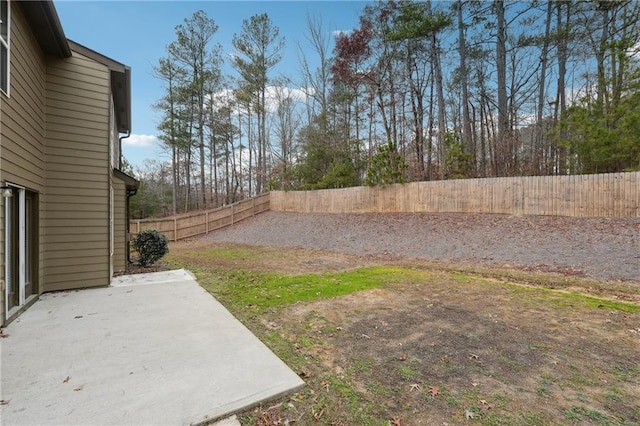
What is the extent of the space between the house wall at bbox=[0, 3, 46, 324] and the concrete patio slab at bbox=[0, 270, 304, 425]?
34.2 inches

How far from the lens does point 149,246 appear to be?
7070 mm

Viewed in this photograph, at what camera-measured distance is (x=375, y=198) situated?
13758 millimetres

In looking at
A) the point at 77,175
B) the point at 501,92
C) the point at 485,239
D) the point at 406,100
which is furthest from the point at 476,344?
the point at 406,100

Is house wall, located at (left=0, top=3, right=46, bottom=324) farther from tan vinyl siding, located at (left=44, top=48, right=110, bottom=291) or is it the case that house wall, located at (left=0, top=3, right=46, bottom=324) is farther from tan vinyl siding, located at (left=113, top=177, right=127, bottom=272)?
tan vinyl siding, located at (left=113, top=177, right=127, bottom=272)

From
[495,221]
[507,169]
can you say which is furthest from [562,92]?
[495,221]

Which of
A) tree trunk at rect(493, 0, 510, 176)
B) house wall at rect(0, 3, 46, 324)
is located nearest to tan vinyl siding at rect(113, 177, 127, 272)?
house wall at rect(0, 3, 46, 324)

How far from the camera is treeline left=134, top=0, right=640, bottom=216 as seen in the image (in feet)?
32.9

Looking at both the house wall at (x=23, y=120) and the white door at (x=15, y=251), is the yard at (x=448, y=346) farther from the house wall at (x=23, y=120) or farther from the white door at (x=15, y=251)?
the house wall at (x=23, y=120)

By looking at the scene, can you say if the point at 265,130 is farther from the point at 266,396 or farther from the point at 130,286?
the point at 266,396

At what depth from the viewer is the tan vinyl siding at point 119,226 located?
6578 millimetres

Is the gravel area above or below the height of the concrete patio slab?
above

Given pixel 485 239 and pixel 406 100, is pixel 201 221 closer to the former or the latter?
pixel 485 239

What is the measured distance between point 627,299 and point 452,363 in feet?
12.5

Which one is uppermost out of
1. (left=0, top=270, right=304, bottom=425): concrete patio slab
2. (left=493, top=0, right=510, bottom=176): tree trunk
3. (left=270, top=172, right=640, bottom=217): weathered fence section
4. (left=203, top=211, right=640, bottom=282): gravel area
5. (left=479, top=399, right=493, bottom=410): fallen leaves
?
(left=493, top=0, right=510, bottom=176): tree trunk
